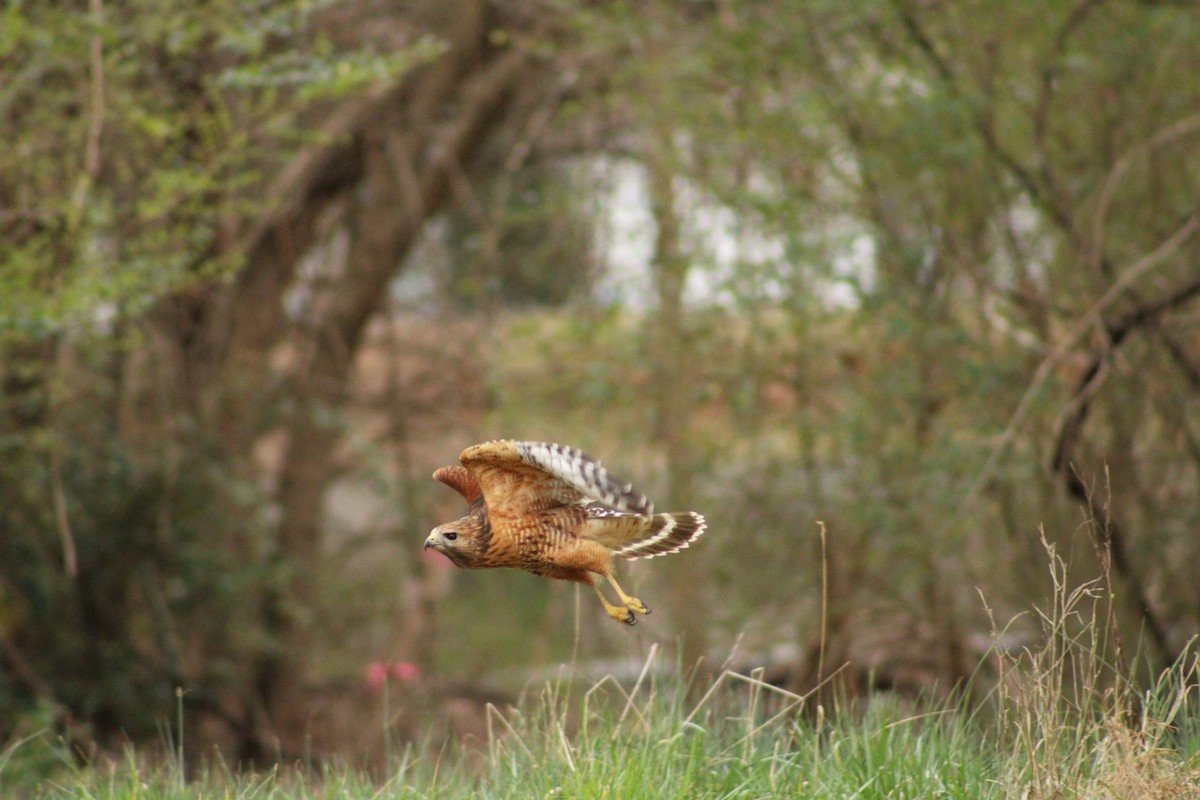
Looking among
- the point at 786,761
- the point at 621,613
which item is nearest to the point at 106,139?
the point at 621,613

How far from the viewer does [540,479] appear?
3.05m

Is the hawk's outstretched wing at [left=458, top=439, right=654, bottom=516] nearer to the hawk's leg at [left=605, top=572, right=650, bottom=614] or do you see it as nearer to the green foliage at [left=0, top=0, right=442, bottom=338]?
the hawk's leg at [left=605, top=572, right=650, bottom=614]

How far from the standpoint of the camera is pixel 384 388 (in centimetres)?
1109

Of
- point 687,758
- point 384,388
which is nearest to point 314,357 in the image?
point 384,388

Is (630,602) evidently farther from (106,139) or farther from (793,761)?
(106,139)

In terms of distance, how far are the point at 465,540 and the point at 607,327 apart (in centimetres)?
563

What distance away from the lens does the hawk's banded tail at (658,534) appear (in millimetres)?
3117

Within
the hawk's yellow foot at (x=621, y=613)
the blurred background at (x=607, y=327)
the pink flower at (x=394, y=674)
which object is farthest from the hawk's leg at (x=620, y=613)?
the pink flower at (x=394, y=674)

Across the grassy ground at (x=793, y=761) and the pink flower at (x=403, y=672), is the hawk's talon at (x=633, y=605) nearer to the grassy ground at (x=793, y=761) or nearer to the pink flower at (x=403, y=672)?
the grassy ground at (x=793, y=761)

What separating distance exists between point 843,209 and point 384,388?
4.60 m

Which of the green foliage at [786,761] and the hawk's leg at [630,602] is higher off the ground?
the hawk's leg at [630,602]

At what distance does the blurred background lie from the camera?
6570 millimetres

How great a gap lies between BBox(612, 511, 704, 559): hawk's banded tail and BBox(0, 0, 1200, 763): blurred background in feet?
7.89

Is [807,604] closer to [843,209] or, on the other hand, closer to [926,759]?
[843,209]
